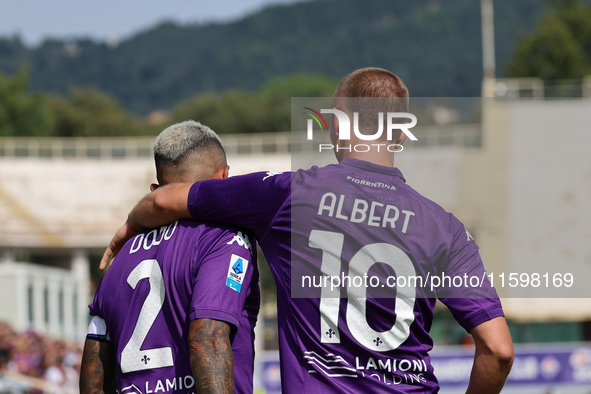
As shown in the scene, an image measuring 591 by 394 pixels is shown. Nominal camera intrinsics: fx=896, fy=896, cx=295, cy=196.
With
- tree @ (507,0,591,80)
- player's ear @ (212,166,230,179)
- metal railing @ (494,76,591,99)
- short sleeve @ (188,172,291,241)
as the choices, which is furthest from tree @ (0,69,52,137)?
short sleeve @ (188,172,291,241)

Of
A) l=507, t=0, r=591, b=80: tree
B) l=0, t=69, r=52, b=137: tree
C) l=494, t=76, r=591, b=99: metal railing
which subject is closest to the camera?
l=494, t=76, r=591, b=99: metal railing

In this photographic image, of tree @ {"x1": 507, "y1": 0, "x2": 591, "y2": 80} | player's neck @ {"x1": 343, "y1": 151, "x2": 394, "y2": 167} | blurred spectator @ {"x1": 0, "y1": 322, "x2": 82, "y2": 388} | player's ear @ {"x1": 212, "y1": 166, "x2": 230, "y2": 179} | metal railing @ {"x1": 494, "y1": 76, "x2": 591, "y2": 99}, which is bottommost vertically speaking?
blurred spectator @ {"x1": 0, "y1": 322, "x2": 82, "y2": 388}

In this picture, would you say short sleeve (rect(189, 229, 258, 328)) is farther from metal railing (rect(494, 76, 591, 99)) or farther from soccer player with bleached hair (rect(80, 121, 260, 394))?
metal railing (rect(494, 76, 591, 99))

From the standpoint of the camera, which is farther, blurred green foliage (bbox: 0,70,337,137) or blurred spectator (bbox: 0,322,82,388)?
blurred green foliage (bbox: 0,70,337,137)

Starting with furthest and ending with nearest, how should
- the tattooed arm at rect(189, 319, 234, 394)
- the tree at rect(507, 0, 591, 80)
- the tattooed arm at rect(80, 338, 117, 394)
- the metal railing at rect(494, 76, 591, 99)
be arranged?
the tree at rect(507, 0, 591, 80) → the metal railing at rect(494, 76, 591, 99) → the tattooed arm at rect(80, 338, 117, 394) → the tattooed arm at rect(189, 319, 234, 394)

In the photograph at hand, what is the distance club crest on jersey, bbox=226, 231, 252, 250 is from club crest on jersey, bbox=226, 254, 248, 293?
6cm

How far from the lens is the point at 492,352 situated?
11.2ft

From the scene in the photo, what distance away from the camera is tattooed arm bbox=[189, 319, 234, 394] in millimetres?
3393

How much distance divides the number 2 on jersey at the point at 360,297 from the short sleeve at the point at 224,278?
1.00 feet

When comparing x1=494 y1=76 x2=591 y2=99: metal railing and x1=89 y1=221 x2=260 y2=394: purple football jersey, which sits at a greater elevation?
x1=494 y1=76 x2=591 y2=99: metal railing

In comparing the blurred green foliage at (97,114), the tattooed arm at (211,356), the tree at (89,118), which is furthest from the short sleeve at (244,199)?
the tree at (89,118)

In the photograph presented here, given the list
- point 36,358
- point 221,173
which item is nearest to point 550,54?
point 36,358

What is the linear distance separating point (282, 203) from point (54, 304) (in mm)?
24416

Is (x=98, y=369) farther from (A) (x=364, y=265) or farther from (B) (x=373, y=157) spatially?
(B) (x=373, y=157)
